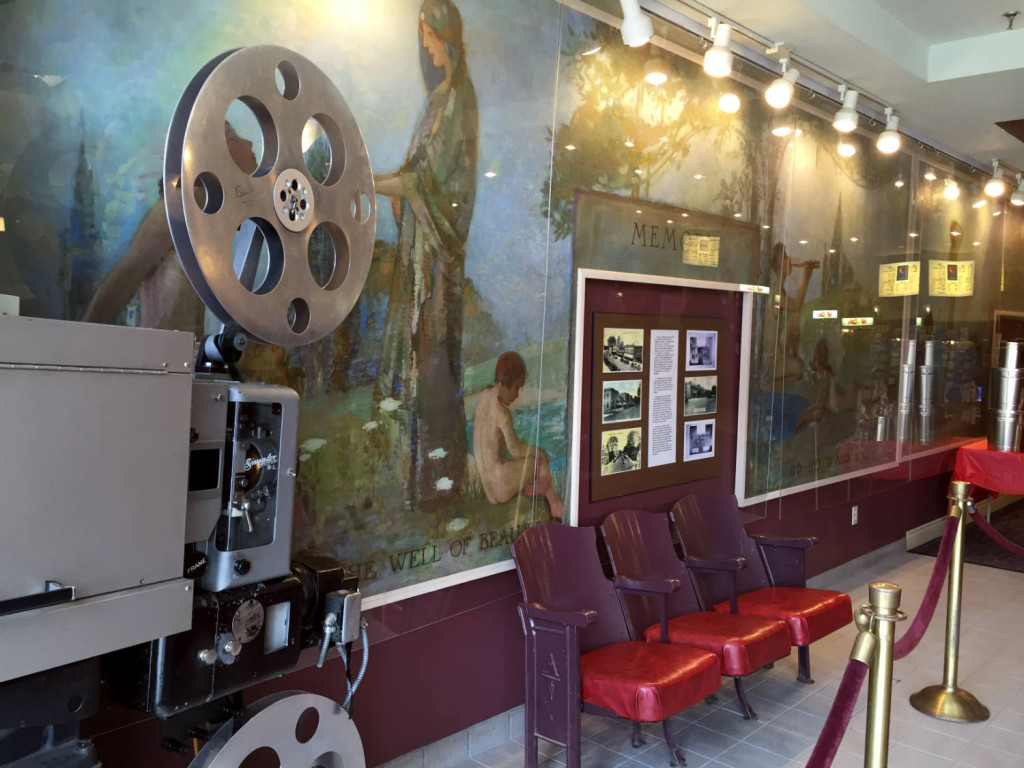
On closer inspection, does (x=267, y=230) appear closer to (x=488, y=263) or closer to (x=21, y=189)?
(x=21, y=189)

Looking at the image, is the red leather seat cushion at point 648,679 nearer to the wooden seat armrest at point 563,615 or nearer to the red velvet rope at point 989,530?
the wooden seat armrest at point 563,615

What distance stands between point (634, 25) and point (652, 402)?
1784mm

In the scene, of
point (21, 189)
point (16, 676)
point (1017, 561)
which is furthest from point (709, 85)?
point (1017, 561)

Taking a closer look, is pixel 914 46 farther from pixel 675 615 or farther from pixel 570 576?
pixel 570 576

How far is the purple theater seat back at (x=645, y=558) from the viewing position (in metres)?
3.79

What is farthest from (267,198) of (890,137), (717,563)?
(890,137)

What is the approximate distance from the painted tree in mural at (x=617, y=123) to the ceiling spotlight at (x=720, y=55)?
22 cm

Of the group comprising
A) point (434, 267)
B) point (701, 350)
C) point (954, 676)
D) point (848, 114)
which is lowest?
point (954, 676)

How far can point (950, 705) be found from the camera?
3959mm

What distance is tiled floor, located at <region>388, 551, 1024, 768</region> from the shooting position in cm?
342

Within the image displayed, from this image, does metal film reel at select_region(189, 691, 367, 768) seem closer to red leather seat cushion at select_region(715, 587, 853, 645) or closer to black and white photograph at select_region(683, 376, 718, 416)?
red leather seat cushion at select_region(715, 587, 853, 645)

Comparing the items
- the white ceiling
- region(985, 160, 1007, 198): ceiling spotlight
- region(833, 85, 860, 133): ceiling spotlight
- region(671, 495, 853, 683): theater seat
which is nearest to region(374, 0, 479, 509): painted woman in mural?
the white ceiling

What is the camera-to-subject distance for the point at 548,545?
350 cm

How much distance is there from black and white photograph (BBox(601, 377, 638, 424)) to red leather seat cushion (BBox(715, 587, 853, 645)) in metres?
1.08
